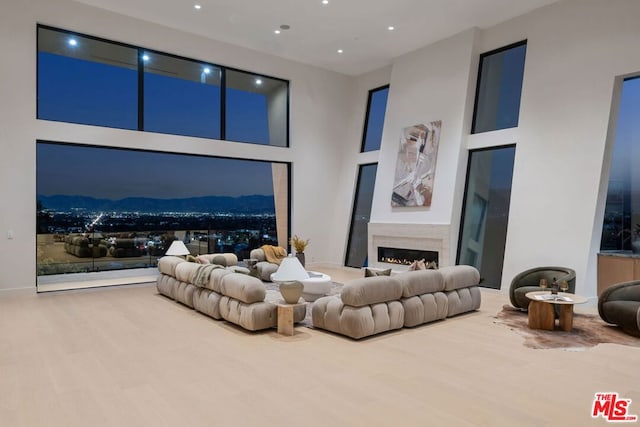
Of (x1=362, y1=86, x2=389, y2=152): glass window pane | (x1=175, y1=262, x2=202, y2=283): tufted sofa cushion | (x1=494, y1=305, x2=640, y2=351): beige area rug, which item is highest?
(x1=362, y1=86, x2=389, y2=152): glass window pane

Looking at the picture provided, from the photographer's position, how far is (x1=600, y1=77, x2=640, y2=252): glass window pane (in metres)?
7.28

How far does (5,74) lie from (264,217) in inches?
239

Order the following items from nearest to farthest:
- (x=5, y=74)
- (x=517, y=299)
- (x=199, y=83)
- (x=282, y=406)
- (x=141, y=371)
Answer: (x=282, y=406) → (x=141, y=371) → (x=517, y=299) → (x=5, y=74) → (x=199, y=83)

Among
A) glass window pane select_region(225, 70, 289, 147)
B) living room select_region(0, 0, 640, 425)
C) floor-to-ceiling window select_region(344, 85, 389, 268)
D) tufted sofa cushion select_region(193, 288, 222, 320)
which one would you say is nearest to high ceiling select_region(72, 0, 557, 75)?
living room select_region(0, 0, 640, 425)

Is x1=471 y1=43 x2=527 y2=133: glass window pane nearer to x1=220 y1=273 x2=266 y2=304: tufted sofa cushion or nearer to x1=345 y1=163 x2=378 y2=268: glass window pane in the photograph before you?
x1=345 y1=163 x2=378 y2=268: glass window pane

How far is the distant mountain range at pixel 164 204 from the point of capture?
8820mm

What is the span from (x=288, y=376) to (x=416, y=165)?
22.8 ft

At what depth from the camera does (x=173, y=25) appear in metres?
9.04

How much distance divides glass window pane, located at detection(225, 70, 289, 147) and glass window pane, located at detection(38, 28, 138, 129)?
216 cm

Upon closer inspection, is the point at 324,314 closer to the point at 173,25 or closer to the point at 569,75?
the point at 569,75

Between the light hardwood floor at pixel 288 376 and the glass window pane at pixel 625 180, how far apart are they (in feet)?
10.5

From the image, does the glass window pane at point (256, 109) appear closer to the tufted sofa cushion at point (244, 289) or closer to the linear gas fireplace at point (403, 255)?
the linear gas fireplace at point (403, 255)

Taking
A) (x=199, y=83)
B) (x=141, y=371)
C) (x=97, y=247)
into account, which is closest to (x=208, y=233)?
(x=97, y=247)

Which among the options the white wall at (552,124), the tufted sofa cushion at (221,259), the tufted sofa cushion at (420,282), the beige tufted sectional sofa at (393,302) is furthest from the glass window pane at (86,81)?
the white wall at (552,124)
